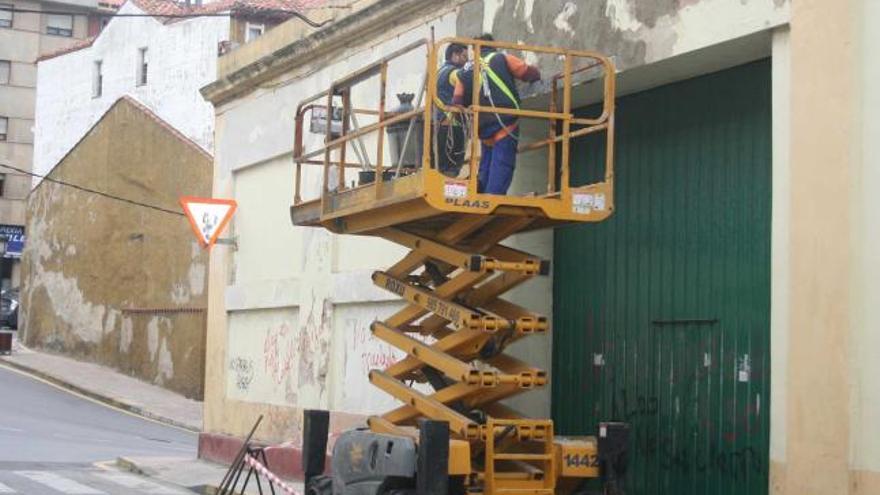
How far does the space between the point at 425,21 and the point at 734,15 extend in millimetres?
4965

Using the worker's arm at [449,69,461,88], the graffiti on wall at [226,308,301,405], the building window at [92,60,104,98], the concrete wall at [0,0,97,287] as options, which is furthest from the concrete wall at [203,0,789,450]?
the concrete wall at [0,0,97,287]

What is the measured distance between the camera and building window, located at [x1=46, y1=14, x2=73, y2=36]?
68.8 m

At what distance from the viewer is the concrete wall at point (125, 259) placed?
111 ft

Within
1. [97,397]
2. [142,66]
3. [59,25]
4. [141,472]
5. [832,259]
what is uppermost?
[59,25]

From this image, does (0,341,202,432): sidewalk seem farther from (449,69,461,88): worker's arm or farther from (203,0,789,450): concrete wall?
(449,69,461,88): worker's arm

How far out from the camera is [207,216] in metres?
18.2

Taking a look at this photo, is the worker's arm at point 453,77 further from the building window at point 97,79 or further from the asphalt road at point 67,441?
→ the building window at point 97,79

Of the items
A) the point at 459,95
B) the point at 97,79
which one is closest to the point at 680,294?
the point at 459,95

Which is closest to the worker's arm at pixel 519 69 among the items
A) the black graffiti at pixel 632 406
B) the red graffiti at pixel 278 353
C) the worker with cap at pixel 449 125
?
the worker with cap at pixel 449 125

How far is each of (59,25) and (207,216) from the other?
54586 mm

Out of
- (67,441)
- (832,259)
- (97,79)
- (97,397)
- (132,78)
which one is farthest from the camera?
(97,79)

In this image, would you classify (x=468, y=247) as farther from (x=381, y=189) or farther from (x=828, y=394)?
(x=828, y=394)

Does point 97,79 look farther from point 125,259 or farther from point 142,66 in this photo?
point 125,259

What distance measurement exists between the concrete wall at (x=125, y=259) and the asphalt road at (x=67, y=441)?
2672 millimetres
